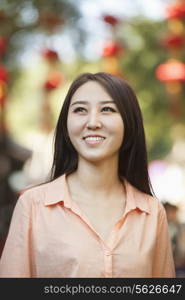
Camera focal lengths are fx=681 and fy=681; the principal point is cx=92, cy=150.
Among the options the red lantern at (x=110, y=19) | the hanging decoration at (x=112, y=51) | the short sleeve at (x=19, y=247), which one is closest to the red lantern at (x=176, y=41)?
the hanging decoration at (x=112, y=51)

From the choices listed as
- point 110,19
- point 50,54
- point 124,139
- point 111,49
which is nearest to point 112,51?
point 111,49

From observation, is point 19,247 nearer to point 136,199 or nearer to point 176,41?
point 136,199

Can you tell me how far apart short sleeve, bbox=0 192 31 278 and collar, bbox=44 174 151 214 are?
9 centimetres

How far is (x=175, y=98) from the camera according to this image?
8797 millimetres

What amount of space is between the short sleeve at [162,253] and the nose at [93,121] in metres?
0.44

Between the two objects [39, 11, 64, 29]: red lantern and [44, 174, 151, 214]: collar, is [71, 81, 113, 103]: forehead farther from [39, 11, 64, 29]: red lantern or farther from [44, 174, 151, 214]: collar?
[39, 11, 64, 29]: red lantern

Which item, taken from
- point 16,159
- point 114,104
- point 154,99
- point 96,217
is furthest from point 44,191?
point 16,159

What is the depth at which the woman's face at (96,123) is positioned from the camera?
8.27 ft

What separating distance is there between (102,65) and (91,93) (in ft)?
21.2

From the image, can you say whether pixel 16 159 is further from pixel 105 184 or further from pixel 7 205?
pixel 105 184

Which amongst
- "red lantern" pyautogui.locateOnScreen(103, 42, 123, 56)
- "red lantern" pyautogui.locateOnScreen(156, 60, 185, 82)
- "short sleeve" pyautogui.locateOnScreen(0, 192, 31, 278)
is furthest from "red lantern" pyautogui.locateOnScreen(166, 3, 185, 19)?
"short sleeve" pyautogui.locateOnScreen(0, 192, 31, 278)

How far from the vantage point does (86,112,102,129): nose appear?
2496 millimetres

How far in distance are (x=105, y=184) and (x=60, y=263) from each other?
372mm

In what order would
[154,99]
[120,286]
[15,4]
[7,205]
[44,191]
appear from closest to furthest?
1. [120,286]
2. [44,191]
3. [15,4]
4. [7,205]
5. [154,99]
